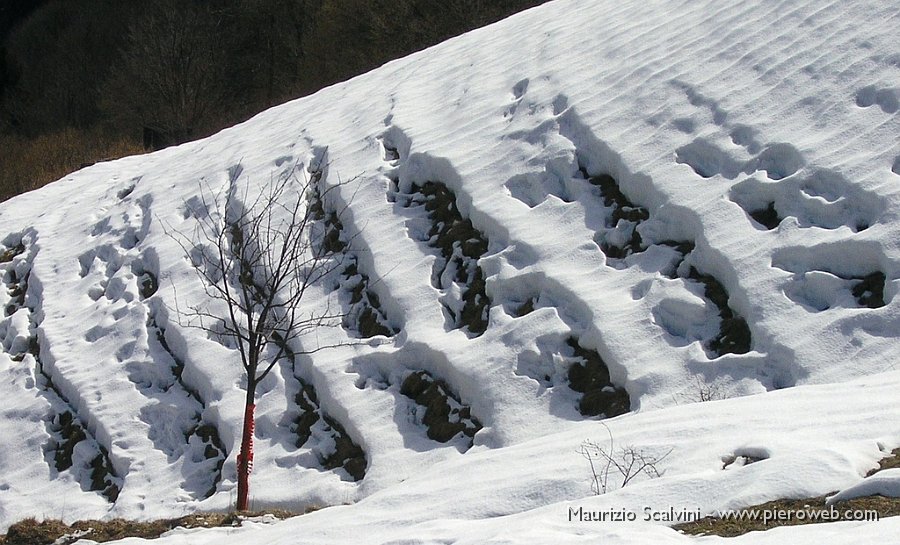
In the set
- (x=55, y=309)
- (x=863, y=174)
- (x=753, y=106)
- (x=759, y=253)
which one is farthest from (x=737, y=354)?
(x=55, y=309)

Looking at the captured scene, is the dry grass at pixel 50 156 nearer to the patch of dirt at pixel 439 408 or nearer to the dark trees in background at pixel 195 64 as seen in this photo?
the dark trees in background at pixel 195 64

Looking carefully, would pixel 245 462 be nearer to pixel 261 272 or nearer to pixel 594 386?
pixel 594 386

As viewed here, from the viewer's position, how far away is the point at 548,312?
26.8 ft

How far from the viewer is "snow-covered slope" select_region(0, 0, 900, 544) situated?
5043 millimetres

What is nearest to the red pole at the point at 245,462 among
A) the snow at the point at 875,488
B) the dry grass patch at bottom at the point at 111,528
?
the dry grass patch at bottom at the point at 111,528

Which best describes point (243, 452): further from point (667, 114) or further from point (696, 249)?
point (667, 114)

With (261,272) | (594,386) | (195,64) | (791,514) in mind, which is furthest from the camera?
(195,64)

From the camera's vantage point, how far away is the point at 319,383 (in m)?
8.80

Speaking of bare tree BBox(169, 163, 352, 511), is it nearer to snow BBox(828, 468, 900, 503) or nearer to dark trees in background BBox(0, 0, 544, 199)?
snow BBox(828, 468, 900, 503)

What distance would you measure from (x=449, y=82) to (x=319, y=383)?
594cm

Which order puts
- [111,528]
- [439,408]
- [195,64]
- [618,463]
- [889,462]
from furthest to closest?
1. [195,64]
2. [439,408]
3. [111,528]
4. [618,463]
5. [889,462]

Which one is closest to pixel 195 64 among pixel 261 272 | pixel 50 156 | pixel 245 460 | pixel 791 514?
pixel 50 156

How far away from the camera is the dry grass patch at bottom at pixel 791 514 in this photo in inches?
147

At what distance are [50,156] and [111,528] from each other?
23.6 m
